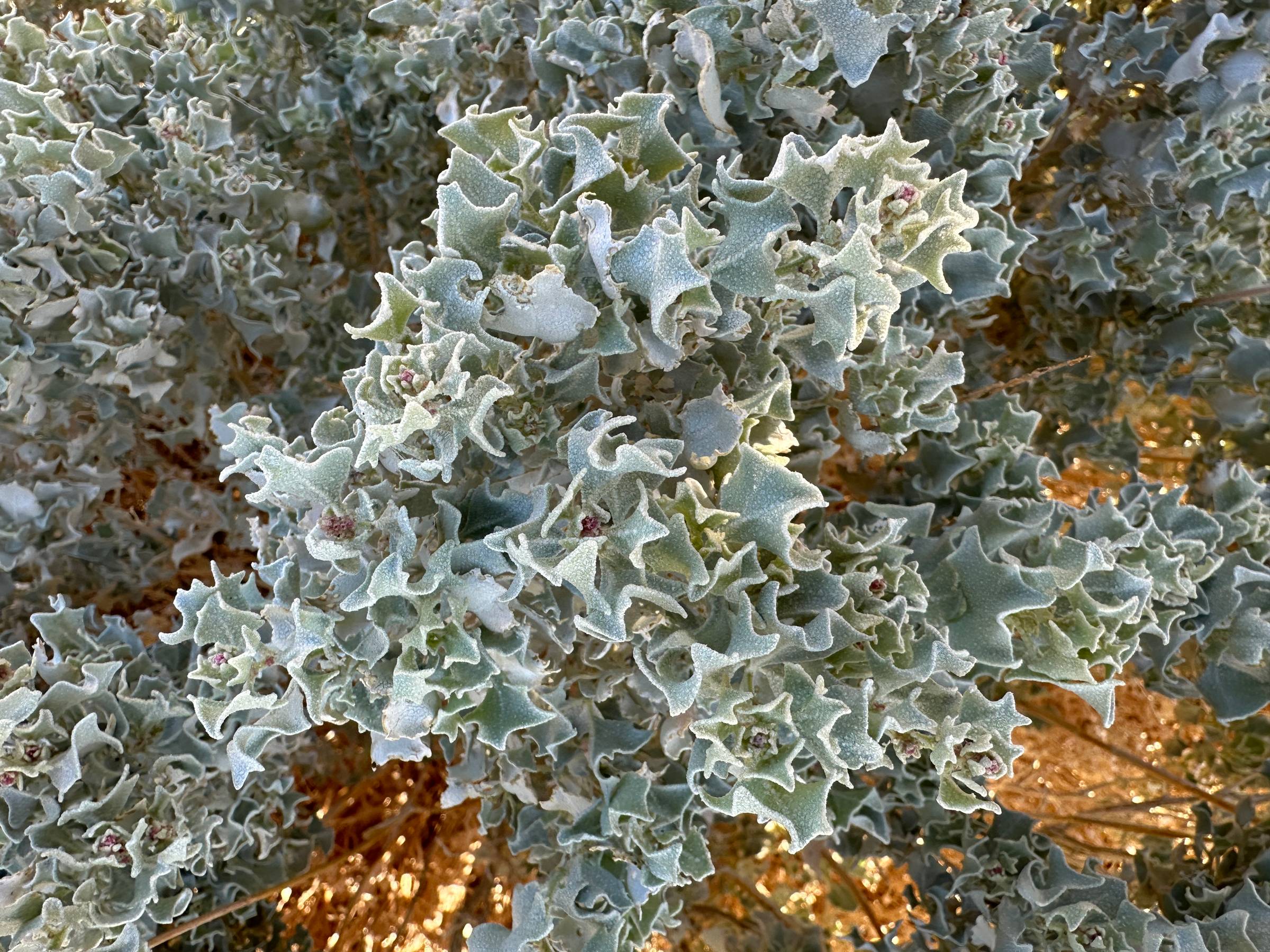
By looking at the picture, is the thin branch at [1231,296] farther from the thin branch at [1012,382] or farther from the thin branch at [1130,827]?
the thin branch at [1130,827]

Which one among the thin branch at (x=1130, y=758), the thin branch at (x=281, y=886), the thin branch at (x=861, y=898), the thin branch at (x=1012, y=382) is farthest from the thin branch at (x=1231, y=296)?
the thin branch at (x=281, y=886)

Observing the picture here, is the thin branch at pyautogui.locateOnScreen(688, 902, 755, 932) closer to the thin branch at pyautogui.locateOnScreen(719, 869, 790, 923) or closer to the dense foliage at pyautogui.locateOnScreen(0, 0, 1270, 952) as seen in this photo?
the thin branch at pyautogui.locateOnScreen(719, 869, 790, 923)

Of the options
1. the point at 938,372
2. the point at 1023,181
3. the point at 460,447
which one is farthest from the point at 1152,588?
the point at 1023,181

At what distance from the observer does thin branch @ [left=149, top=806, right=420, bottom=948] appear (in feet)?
3.57

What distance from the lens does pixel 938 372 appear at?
1019mm

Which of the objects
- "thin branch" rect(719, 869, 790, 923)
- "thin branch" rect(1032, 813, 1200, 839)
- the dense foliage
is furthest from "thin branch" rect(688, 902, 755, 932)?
"thin branch" rect(1032, 813, 1200, 839)

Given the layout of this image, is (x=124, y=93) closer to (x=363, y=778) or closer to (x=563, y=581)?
(x=563, y=581)

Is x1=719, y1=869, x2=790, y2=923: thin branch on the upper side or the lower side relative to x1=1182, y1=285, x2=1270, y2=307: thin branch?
lower

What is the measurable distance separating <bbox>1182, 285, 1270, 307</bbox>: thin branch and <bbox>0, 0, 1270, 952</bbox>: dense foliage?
1 cm

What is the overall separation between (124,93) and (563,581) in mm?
1024

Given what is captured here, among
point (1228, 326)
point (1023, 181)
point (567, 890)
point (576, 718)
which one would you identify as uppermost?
point (1023, 181)

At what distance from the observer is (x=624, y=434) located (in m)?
0.75

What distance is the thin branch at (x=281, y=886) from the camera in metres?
1.09

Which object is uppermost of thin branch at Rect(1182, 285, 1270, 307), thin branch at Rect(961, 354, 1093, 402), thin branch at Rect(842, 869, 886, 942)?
thin branch at Rect(1182, 285, 1270, 307)
